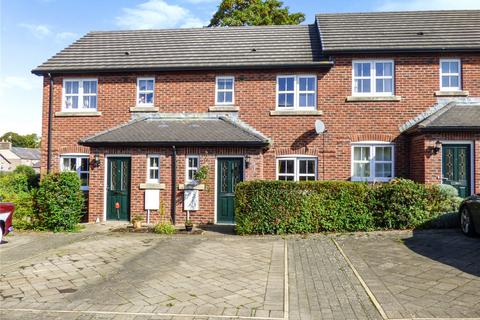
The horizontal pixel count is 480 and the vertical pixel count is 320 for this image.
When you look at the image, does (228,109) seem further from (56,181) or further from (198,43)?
(56,181)

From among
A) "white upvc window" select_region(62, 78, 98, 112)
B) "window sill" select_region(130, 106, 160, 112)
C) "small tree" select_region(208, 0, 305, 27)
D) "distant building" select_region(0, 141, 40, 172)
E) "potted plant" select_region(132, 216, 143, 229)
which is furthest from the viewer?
"distant building" select_region(0, 141, 40, 172)

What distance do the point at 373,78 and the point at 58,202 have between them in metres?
11.8

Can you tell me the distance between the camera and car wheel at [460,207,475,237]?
29.5 ft

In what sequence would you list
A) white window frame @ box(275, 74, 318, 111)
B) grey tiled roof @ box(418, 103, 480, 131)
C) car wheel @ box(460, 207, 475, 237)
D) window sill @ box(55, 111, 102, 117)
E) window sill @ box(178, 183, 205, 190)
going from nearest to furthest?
car wheel @ box(460, 207, 475, 237) → grey tiled roof @ box(418, 103, 480, 131) → window sill @ box(178, 183, 205, 190) → white window frame @ box(275, 74, 318, 111) → window sill @ box(55, 111, 102, 117)

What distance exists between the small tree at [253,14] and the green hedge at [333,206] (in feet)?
66.9

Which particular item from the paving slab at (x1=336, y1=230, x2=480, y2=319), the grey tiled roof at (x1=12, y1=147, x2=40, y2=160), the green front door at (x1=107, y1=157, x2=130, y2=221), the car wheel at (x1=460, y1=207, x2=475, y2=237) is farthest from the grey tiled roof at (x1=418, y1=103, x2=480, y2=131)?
the grey tiled roof at (x1=12, y1=147, x2=40, y2=160)

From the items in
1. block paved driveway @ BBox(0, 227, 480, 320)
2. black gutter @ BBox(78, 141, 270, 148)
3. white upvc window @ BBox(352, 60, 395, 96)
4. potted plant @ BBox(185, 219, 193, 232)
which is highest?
white upvc window @ BBox(352, 60, 395, 96)

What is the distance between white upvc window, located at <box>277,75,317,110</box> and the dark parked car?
21.5 feet

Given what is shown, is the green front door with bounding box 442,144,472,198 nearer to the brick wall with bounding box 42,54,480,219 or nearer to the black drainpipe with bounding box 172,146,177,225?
the brick wall with bounding box 42,54,480,219

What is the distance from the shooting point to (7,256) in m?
8.05

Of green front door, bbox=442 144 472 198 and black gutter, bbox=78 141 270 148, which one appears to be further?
black gutter, bbox=78 141 270 148

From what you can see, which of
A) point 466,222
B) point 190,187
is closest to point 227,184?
point 190,187

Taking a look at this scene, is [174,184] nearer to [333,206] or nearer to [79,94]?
[333,206]

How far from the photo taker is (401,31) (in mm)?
15055
